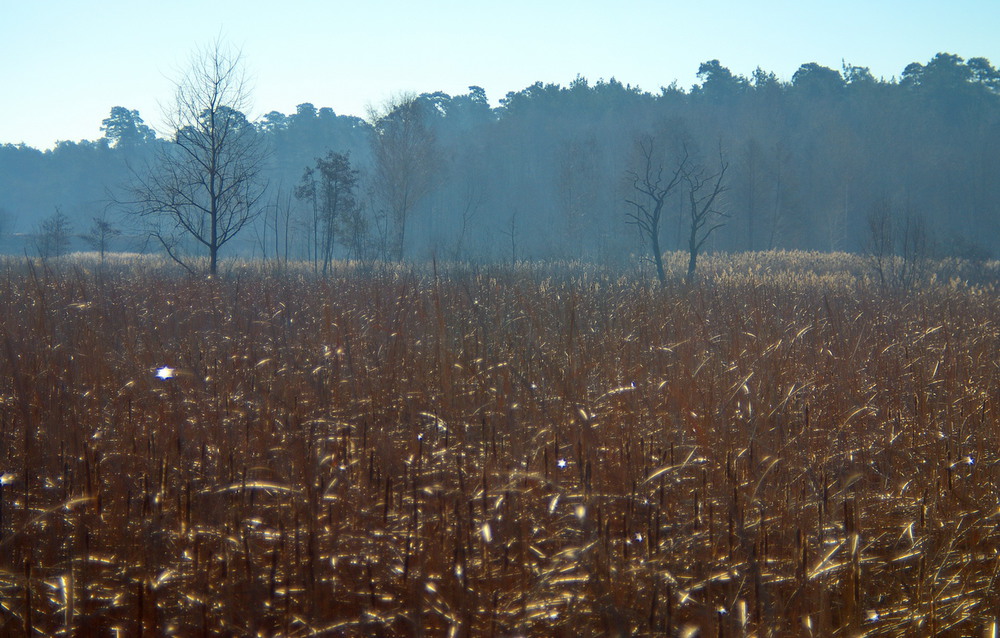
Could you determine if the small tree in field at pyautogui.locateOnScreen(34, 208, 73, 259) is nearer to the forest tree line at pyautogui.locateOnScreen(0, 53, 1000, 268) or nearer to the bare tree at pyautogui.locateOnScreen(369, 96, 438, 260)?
the forest tree line at pyautogui.locateOnScreen(0, 53, 1000, 268)

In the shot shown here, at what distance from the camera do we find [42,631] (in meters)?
1.75

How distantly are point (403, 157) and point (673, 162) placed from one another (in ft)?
43.4

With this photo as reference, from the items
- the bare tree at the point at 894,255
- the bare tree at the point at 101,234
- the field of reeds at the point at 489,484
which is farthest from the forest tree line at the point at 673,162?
the field of reeds at the point at 489,484

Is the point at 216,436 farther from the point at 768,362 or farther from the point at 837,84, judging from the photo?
the point at 837,84

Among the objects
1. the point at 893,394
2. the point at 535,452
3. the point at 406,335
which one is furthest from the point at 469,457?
the point at 893,394

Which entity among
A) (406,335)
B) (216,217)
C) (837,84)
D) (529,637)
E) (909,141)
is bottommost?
(529,637)

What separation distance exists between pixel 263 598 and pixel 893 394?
3.56 meters

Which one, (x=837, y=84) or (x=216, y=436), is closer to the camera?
(x=216, y=436)

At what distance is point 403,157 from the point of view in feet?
82.2

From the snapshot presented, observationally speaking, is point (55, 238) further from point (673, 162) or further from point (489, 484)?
point (489, 484)

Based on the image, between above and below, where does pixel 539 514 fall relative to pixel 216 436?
below

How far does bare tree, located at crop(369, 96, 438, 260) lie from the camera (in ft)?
82.3

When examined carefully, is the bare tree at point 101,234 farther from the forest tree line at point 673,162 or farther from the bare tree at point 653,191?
the bare tree at point 653,191

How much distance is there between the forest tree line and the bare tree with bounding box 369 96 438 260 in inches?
46.3
